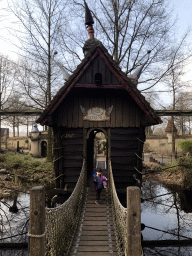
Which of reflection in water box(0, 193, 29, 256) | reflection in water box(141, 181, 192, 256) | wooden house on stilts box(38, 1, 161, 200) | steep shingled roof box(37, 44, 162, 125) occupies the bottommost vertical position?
reflection in water box(141, 181, 192, 256)

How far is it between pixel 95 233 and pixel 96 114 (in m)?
4.52

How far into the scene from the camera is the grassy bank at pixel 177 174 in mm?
12559

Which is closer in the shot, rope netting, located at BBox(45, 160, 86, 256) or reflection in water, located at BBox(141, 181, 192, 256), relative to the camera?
rope netting, located at BBox(45, 160, 86, 256)

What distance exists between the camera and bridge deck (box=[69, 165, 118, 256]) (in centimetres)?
444

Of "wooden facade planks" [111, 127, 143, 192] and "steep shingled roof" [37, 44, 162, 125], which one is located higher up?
"steep shingled roof" [37, 44, 162, 125]

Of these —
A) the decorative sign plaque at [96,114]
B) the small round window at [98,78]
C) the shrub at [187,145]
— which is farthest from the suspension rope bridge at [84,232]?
the shrub at [187,145]

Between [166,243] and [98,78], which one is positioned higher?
[98,78]

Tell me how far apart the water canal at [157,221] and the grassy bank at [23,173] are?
2.03 m

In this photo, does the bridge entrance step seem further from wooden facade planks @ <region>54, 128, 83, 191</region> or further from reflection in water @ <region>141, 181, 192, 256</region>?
wooden facade planks @ <region>54, 128, 83, 191</region>

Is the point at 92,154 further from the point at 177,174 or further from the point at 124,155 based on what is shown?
the point at 177,174

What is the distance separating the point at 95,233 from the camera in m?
5.19

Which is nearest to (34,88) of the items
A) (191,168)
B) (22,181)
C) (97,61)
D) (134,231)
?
(22,181)

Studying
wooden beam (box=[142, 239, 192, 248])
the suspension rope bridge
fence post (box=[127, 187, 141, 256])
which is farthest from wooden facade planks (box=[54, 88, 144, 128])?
fence post (box=[127, 187, 141, 256])

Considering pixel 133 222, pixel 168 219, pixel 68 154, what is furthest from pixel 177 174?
pixel 133 222
